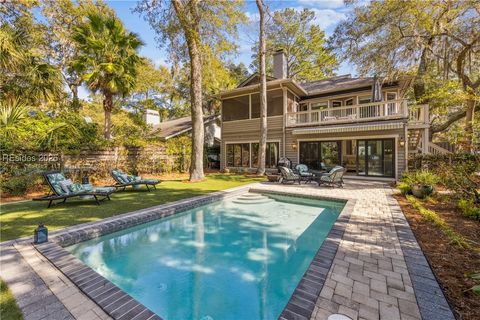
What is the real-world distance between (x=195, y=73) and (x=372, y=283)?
12721 mm

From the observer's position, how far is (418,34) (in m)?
13.0

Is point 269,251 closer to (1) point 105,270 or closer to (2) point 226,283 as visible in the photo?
(2) point 226,283

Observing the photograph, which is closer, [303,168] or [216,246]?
[216,246]

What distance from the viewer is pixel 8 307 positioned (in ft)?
8.29

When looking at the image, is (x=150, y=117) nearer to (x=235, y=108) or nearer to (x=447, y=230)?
(x=235, y=108)

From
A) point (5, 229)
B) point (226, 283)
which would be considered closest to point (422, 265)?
point (226, 283)

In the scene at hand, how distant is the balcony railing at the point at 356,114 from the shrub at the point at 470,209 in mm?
7225

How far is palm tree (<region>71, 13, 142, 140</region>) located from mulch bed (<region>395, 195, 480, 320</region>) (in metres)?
15.2

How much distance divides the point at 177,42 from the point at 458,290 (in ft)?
51.2

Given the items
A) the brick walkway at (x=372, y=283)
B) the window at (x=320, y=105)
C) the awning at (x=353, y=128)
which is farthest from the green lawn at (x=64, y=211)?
the window at (x=320, y=105)

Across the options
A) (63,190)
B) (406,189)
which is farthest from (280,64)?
(63,190)

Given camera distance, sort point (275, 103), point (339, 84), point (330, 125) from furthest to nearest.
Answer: point (339, 84)
point (275, 103)
point (330, 125)

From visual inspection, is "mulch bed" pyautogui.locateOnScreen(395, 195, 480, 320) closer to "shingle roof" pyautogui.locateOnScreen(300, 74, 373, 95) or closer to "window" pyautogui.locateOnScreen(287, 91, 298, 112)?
"shingle roof" pyautogui.locateOnScreen(300, 74, 373, 95)

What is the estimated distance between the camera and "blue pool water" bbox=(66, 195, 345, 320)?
10.8ft
